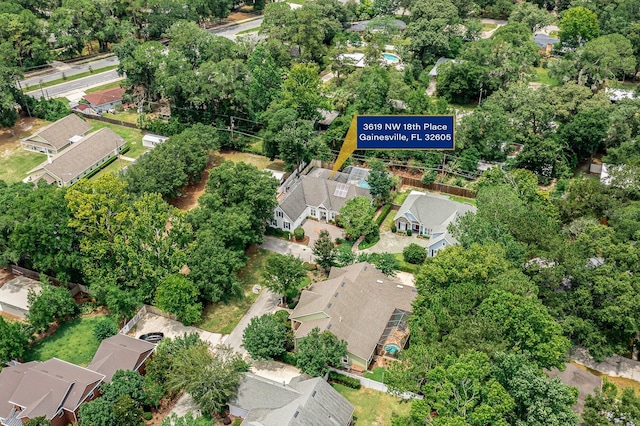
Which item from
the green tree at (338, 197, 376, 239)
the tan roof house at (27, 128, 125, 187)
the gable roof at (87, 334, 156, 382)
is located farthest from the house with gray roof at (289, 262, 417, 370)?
the tan roof house at (27, 128, 125, 187)

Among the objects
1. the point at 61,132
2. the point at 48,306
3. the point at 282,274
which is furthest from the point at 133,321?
the point at 61,132

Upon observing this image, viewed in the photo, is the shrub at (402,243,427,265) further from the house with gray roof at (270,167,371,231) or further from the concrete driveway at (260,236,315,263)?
the house with gray roof at (270,167,371,231)

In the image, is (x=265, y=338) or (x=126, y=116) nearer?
(x=265, y=338)

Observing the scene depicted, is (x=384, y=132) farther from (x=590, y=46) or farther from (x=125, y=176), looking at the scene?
(x=590, y=46)

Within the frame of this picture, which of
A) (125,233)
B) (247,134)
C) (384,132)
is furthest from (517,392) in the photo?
(247,134)

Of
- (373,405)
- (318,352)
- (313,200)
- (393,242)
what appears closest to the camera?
(373,405)

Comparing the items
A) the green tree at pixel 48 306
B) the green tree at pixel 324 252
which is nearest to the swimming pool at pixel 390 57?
the green tree at pixel 324 252

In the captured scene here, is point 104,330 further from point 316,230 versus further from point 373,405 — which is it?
point 316,230
